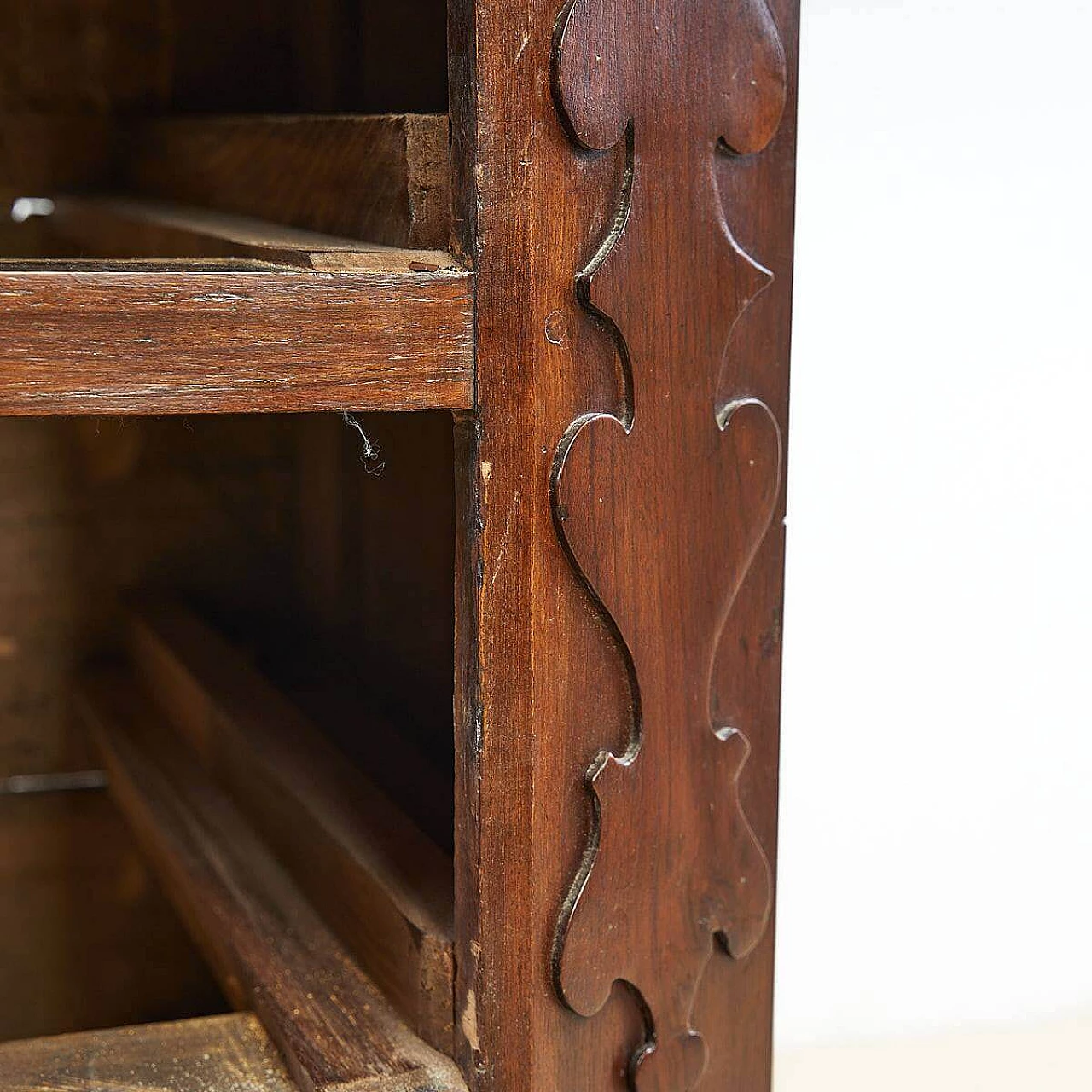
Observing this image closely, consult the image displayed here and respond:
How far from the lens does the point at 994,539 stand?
1232 millimetres

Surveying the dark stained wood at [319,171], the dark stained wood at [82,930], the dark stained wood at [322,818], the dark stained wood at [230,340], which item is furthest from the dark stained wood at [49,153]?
the dark stained wood at [230,340]

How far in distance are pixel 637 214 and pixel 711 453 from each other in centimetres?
13

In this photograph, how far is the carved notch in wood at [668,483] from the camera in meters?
0.72

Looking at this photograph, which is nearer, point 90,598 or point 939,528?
point 939,528

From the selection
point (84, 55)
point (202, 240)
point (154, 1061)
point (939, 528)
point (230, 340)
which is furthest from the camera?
point (84, 55)

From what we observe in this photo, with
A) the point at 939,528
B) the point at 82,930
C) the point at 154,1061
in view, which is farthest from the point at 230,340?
the point at 82,930

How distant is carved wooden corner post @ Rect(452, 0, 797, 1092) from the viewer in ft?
2.31

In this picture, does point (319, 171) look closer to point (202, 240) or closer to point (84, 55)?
point (202, 240)

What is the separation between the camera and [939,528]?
1.23m

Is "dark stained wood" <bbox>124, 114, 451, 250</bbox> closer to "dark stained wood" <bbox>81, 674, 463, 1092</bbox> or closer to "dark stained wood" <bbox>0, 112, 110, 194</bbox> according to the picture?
"dark stained wood" <bbox>0, 112, 110, 194</bbox>

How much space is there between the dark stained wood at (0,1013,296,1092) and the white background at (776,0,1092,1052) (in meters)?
0.56

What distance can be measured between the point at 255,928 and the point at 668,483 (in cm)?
45

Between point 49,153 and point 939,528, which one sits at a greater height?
point 49,153

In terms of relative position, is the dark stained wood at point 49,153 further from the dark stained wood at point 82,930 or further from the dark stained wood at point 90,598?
the dark stained wood at point 82,930
